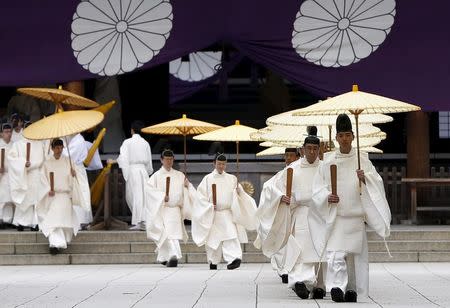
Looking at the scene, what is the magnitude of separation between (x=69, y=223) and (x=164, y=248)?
162 centimetres

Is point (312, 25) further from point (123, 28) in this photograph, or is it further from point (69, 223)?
point (69, 223)

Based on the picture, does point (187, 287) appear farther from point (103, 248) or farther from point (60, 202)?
point (60, 202)

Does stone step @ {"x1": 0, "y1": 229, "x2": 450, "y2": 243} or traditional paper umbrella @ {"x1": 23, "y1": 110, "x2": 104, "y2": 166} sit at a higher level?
traditional paper umbrella @ {"x1": 23, "y1": 110, "x2": 104, "y2": 166}

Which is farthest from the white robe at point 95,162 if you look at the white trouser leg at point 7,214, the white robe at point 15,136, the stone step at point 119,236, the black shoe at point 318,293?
the black shoe at point 318,293

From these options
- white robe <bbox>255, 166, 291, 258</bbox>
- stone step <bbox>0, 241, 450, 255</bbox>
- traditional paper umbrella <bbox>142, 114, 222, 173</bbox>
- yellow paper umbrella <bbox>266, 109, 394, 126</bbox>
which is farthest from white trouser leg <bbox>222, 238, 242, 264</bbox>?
white robe <bbox>255, 166, 291, 258</bbox>

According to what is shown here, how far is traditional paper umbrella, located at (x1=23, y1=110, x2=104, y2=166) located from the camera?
55.5ft

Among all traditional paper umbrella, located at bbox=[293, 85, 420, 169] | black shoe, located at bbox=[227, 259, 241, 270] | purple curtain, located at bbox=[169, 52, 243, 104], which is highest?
purple curtain, located at bbox=[169, 52, 243, 104]

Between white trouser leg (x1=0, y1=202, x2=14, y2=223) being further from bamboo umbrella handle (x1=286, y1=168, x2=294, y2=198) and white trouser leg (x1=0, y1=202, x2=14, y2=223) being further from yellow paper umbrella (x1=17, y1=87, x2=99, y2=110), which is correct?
bamboo umbrella handle (x1=286, y1=168, x2=294, y2=198)

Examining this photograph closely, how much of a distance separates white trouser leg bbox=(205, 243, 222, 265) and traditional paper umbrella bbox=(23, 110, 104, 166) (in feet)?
8.05

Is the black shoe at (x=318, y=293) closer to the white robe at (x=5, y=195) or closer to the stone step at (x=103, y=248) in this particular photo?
the stone step at (x=103, y=248)

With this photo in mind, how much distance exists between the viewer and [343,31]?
17625 millimetres

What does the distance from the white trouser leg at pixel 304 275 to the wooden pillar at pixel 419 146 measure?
8.27 meters

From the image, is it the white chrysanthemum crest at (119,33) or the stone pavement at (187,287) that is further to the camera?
the white chrysanthemum crest at (119,33)

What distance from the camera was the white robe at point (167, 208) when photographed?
1726cm
